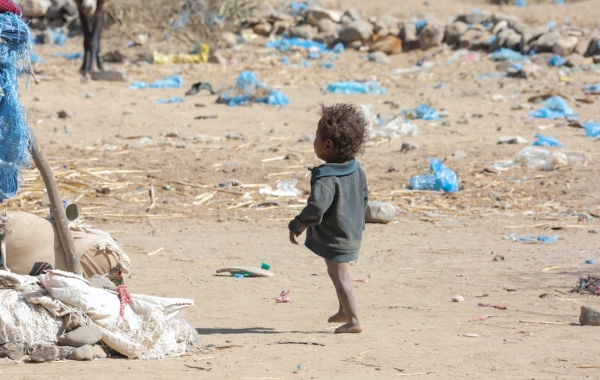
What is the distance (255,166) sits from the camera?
1014 centimetres

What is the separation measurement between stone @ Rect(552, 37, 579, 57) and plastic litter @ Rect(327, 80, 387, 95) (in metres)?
4.04

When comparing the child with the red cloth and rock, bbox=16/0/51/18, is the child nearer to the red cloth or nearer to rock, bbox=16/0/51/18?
the red cloth

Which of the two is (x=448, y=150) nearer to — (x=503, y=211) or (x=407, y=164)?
(x=407, y=164)

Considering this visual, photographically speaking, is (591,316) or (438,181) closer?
(591,316)

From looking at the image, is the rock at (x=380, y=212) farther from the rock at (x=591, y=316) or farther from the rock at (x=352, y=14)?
the rock at (x=352, y=14)

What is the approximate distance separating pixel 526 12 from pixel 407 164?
12746mm

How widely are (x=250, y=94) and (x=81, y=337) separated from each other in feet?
33.2

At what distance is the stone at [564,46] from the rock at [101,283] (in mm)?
13916

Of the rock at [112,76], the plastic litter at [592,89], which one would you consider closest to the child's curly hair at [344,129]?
the plastic litter at [592,89]

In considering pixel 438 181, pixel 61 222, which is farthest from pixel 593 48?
pixel 61 222

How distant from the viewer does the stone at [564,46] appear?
56.5 feet

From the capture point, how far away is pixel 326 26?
20.2 meters

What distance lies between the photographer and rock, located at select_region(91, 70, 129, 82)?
1597 centimetres

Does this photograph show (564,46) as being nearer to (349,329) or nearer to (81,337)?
(349,329)
